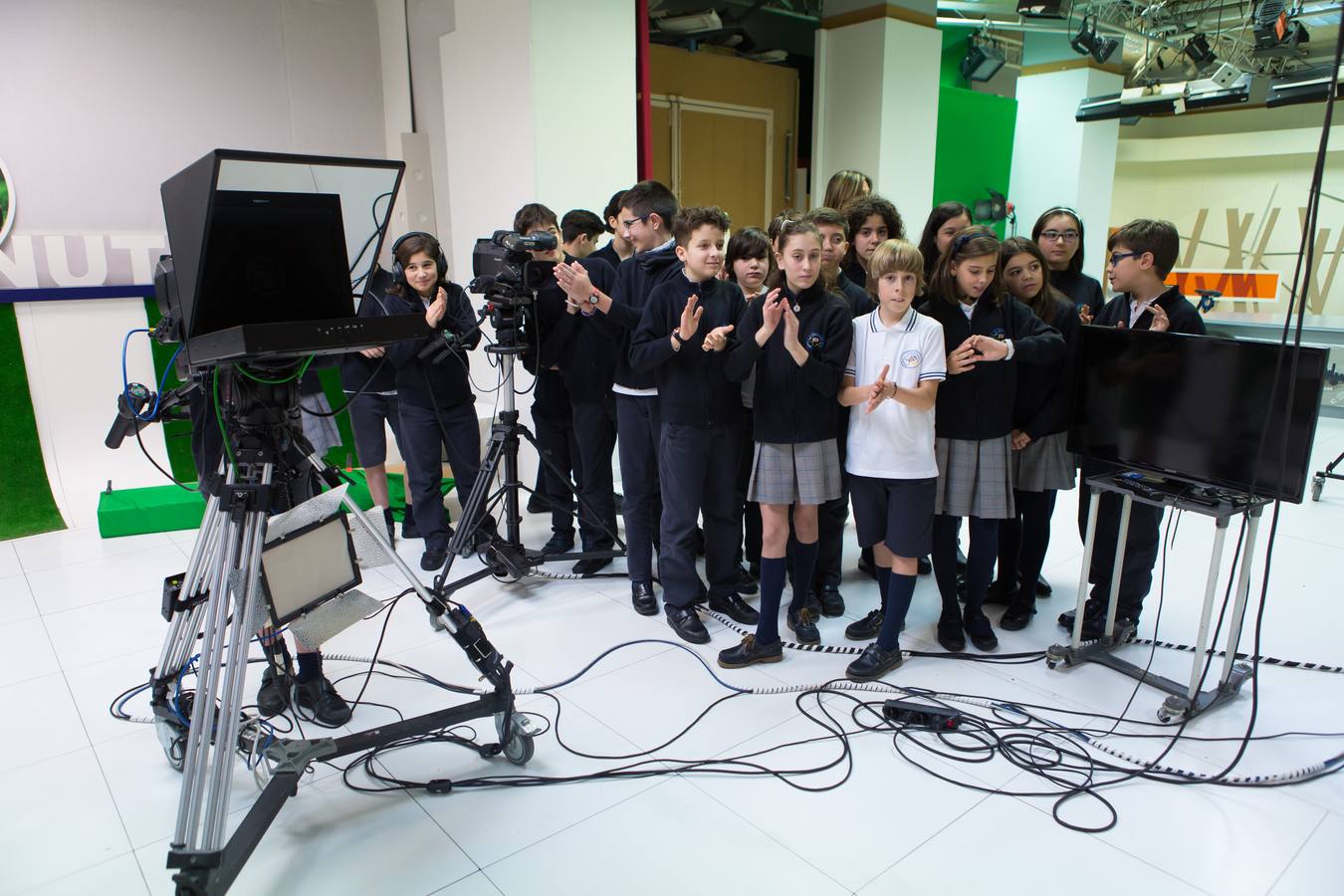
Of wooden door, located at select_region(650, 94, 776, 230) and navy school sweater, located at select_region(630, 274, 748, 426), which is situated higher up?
wooden door, located at select_region(650, 94, 776, 230)

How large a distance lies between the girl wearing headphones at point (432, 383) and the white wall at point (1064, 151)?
23.5 ft

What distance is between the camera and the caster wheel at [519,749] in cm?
223

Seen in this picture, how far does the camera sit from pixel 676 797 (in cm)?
215

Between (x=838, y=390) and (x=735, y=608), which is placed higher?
Answer: (x=838, y=390)

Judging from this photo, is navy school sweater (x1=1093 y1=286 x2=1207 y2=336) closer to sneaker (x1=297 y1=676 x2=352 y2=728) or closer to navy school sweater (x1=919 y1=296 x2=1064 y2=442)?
navy school sweater (x1=919 y1=296 x2=1064 y2=442)

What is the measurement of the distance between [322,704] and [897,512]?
1810 mm

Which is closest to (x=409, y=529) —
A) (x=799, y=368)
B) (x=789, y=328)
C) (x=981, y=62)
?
(x=799, y=368)

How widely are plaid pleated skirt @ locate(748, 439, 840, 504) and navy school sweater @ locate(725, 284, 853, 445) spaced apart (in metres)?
0.03

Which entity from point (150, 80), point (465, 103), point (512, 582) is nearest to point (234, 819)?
point (512, 582)

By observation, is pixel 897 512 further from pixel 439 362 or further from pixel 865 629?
pixel 439 362

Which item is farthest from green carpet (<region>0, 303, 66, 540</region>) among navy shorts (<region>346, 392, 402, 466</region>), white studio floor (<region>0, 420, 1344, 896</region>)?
navy shorts (<region>346, 392, 402, 466</region>)

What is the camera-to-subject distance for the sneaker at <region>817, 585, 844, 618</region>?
126 inches

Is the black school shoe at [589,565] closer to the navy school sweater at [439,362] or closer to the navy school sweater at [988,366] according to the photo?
the navy school sweater at [439,362]

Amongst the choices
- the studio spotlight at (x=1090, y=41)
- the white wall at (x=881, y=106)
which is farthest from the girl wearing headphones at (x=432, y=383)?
the studio spotlight at (x=1090, y=41)
